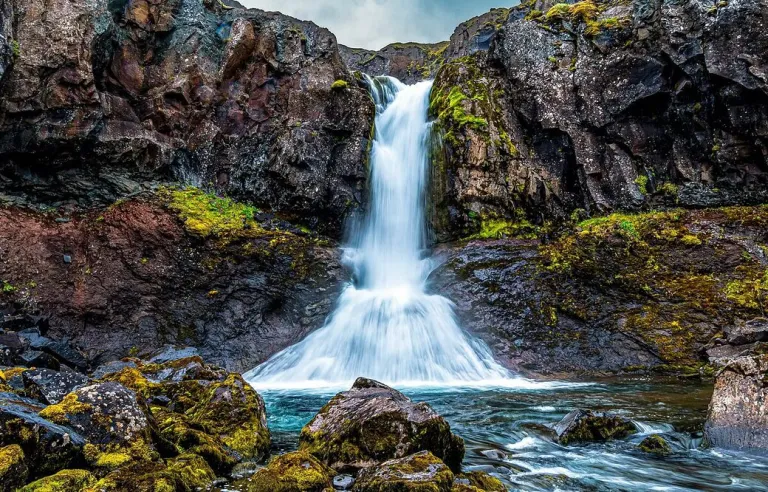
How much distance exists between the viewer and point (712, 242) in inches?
528

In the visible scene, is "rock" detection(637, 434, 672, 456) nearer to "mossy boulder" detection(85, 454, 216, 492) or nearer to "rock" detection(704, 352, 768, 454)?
"rock" detection(704, 352, 768, 454)

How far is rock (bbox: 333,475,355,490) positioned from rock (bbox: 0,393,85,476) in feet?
6.77

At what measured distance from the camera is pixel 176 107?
683 inches

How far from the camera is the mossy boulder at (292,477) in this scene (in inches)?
154

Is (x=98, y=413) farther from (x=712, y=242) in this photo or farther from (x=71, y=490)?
(x=712, y=242)

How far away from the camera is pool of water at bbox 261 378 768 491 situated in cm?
485

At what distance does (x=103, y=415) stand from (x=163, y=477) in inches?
37.5

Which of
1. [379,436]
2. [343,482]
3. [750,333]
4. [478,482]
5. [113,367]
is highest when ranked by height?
[750,333]

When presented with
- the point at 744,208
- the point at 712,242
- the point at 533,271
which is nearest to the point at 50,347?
the point at 533,271

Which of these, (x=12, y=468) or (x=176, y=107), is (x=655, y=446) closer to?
(x=12, y=468)

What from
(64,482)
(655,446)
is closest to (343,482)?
(64,482)

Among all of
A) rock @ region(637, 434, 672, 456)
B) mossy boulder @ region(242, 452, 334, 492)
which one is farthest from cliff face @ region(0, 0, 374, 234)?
mossy boulder @ region(242, 452, 334, 492)

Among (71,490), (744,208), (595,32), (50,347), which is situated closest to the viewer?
(71,490)

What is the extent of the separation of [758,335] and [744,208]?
18.0 feet
